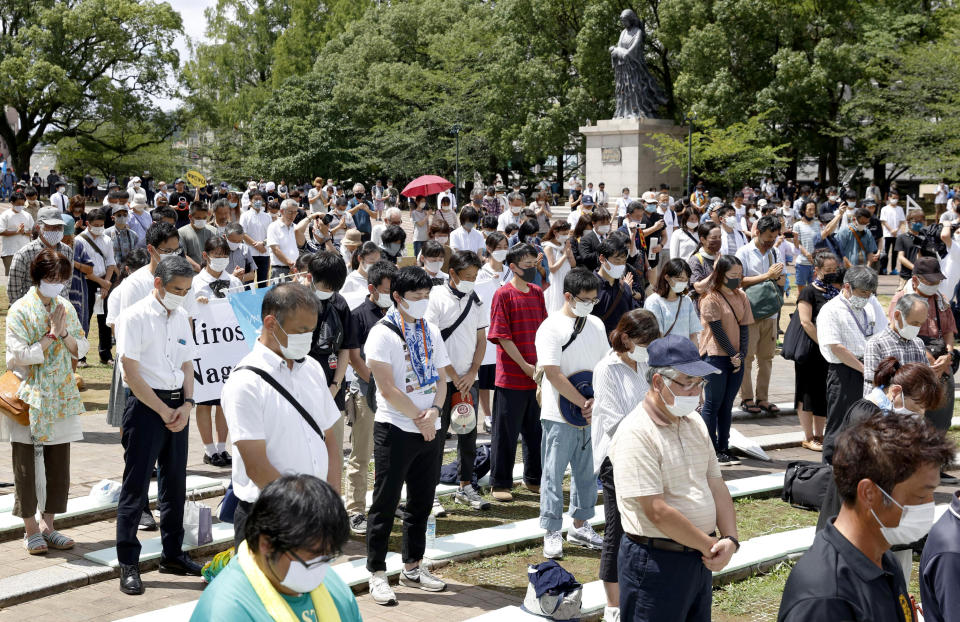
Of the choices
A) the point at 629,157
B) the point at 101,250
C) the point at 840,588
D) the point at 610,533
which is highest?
the point at 629,157

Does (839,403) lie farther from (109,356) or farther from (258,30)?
(258,30)

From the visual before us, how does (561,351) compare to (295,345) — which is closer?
(295,345)

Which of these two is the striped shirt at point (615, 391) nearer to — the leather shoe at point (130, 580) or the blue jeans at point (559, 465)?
the blue jeans at point (559, 465)

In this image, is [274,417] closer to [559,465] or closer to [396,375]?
[396,375]

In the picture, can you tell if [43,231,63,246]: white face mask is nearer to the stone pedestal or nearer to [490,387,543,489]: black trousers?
[490,387,543,489]: black trousers

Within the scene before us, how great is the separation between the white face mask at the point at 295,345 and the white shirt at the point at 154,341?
1828 millimetres

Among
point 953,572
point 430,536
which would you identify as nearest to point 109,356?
point 430,536

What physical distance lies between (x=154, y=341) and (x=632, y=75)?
28.9m

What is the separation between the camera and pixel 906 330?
783 centimetres

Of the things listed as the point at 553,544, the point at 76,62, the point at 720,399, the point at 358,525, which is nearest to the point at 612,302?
the point at 720,399

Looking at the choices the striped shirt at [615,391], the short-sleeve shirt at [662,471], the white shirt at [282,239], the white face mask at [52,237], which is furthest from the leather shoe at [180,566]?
the white shirt at [282,239]

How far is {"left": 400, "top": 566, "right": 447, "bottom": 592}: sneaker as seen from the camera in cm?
665

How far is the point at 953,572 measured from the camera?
3.44 meters

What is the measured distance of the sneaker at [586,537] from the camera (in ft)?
24.5
